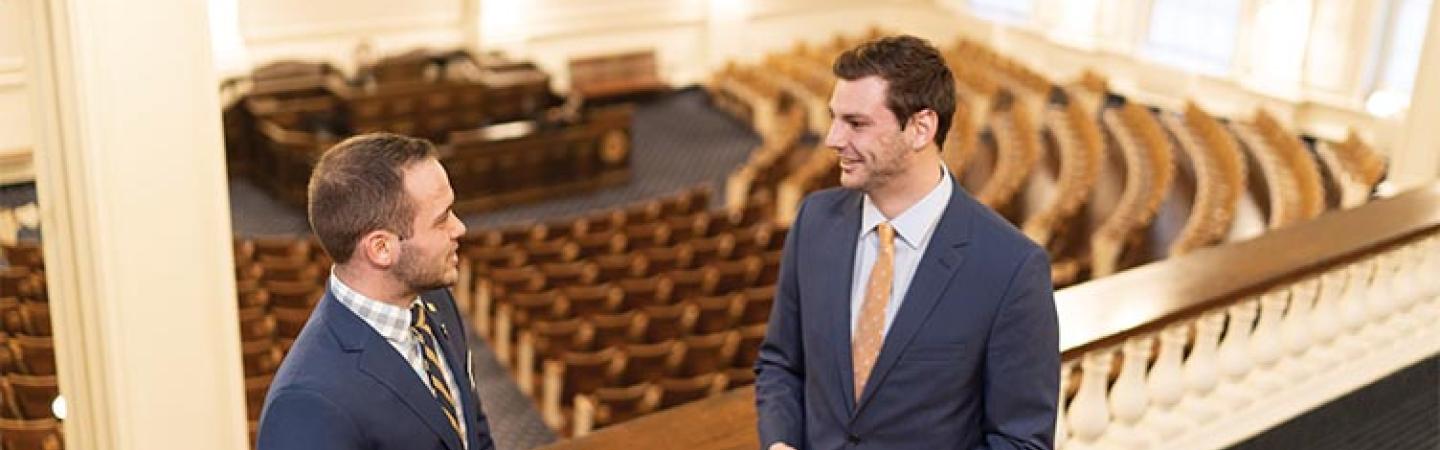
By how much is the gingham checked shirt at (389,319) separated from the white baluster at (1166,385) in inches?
69.3

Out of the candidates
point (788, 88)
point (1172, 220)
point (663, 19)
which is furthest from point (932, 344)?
point (663, 19)

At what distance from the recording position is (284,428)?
1.65 metres

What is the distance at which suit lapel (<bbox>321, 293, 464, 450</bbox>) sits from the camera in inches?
68.0

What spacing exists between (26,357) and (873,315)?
3241 mm

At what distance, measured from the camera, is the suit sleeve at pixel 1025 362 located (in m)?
2.05

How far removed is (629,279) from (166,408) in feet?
15.1

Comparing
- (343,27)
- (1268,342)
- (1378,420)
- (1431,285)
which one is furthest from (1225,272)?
(343,27)

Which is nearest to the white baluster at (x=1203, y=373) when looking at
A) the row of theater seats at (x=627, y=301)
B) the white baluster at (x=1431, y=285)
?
the white baluster at (x=1431, y=285)

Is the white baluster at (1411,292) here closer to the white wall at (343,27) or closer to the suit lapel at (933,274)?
the suit lapel at (933,274)

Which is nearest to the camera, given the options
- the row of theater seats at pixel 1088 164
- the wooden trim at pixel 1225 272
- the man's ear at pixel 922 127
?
the man's ear at pixel 922 127

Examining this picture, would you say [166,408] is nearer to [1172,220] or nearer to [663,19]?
[1172,220]

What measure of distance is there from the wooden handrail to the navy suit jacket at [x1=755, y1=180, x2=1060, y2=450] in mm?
297

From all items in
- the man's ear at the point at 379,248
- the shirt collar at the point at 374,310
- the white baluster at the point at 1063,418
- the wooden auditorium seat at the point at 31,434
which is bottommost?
the wooden auditorium seat at the point at 31,434

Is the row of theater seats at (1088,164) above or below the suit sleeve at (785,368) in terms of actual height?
below
